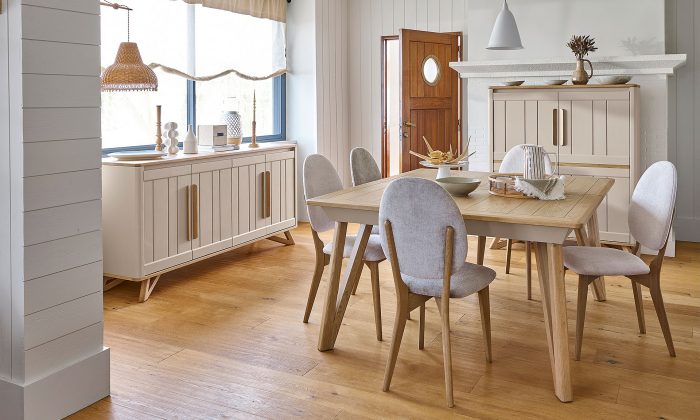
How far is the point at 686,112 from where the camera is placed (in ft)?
18.8

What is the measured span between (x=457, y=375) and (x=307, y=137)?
413cm

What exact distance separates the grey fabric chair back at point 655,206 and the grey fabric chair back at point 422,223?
3.56 feet

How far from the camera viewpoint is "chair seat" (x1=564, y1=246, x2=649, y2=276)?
309 cm

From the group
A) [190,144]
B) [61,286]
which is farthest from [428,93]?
[61,286]

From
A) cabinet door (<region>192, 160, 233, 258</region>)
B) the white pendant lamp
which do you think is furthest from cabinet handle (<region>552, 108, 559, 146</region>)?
cabinet door (<region>192, 160, 233, 258</region>)

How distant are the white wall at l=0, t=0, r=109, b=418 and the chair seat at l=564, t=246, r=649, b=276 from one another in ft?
6.92

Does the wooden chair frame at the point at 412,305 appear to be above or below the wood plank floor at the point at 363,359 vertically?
above

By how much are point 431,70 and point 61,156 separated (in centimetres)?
464

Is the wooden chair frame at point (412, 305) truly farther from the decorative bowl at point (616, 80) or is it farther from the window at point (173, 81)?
the decorative bowl at point (616, 80)

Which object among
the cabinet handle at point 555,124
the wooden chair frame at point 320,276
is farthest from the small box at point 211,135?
the cabinet handle at point 555,124

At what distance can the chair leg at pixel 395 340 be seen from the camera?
2.77 m

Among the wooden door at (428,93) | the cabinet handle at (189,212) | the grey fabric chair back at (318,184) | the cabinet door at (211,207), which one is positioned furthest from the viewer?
the wooden door at (428,93)

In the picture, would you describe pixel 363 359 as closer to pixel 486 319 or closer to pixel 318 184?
pixel 486 319

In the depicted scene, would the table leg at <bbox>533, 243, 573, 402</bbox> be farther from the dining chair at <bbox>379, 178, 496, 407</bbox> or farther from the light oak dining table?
the dining chair at <bbox>379, 178, 496, 407</bbox>
